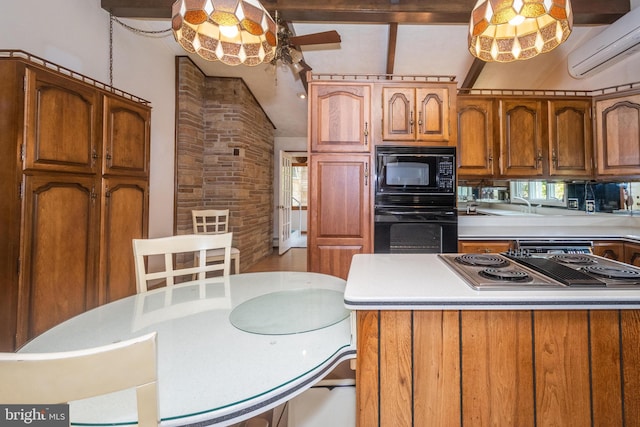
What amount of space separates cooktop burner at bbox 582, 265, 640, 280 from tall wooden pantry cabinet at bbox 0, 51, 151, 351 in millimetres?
2635

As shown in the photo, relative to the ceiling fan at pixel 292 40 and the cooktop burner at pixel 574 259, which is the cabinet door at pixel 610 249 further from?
the ceiling fan at pixel 292 40

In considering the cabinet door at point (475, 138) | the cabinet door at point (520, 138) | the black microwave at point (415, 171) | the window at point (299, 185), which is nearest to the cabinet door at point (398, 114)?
the black microwave at point (415, 171)

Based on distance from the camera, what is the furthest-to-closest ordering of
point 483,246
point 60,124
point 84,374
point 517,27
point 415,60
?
1. point 415,60
2. point 483,246
3. point 60,124
4. point 517,27
5. point 84,374

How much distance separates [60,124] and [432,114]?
2624 mm

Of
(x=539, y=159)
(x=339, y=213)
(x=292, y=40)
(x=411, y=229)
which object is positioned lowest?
(x=411, y=229)

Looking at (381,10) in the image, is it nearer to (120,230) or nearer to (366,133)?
(366,133)

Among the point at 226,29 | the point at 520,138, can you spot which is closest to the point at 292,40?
the point at 226,29

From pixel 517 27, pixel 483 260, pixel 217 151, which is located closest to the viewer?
pixel 483 260

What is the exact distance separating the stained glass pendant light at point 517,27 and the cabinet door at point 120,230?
2.43m

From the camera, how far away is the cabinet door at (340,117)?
2.37 meters

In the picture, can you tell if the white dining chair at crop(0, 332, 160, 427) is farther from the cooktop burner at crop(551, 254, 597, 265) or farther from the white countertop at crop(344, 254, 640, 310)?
the cooktop burner at crop(551, 254, 597, 265)

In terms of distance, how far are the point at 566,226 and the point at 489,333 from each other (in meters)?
2.84

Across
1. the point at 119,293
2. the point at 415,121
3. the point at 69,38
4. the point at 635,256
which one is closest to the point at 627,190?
the point at 635,256

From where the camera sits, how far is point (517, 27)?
1.39 meters
